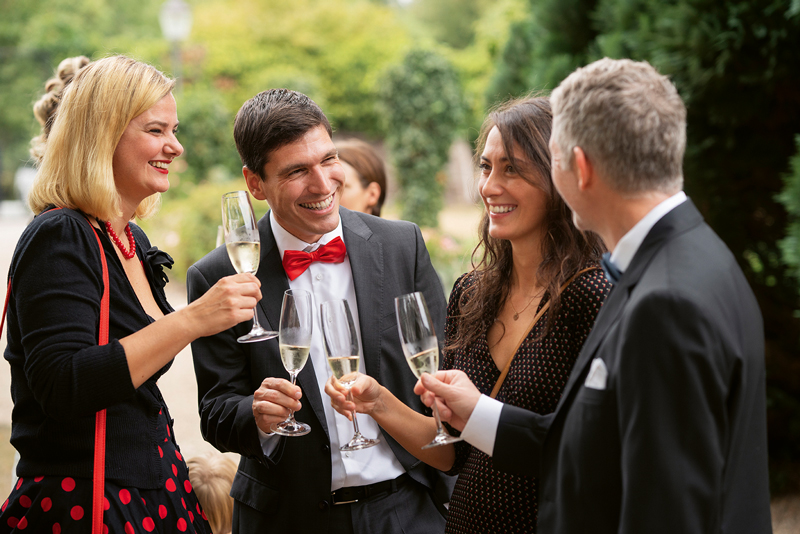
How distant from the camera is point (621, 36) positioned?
512 cm

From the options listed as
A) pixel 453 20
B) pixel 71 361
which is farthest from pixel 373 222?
pixel 453 20

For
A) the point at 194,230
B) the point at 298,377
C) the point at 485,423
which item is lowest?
the point at 485,423

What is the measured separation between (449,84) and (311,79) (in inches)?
530

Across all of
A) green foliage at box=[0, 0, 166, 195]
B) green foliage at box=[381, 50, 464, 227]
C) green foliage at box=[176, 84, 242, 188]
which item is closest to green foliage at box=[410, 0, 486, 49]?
green foliage at box=[0, 0, 166, 195]

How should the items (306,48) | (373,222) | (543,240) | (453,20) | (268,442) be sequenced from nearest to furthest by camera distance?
(543,240)
(268,442)
(373,222)
(306,48)
(453,20)

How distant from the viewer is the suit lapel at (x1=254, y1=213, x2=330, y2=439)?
2.61 m

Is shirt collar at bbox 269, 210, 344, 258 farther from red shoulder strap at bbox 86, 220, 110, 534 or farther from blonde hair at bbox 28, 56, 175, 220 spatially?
red shoulder strap at bbox 86, 220, 110, 534

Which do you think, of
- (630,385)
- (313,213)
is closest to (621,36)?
(313,213)

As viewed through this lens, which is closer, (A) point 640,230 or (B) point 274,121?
(A) point 640,230

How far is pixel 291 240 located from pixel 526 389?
1197 millimetres

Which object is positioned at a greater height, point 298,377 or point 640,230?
point 640,230

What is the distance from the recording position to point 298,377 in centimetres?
263

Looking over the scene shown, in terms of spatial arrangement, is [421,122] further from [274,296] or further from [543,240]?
[543,240]

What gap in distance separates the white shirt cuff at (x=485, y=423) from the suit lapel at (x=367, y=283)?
32.0 inches
